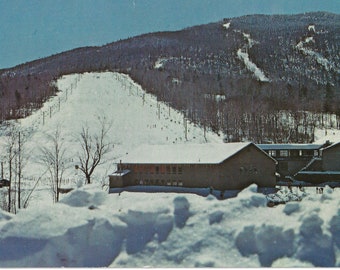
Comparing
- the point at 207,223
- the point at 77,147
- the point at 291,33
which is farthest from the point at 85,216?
the point at 291,33

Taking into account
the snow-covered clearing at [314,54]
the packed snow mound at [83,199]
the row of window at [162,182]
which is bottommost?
the row of window at [162,182]

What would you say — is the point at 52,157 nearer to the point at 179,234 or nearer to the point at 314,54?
the point at 179,234

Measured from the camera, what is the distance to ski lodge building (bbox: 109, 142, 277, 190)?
26453mm

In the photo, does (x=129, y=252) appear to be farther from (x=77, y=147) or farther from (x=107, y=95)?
(x=107, y=95)

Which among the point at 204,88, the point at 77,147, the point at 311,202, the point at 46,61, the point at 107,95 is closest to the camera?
the point at 311,202

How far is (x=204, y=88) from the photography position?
3396 inches

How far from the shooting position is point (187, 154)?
28234mm

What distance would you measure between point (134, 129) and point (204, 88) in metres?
36.8

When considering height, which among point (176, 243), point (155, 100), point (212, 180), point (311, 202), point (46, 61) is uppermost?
point (46, 61)

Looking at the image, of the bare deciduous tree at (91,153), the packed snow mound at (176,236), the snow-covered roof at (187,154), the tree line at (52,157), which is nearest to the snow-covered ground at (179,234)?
the packed snow mound at (176,236)

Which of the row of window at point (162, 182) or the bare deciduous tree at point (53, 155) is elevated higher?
the bare deciduous tree at point (53, 155)

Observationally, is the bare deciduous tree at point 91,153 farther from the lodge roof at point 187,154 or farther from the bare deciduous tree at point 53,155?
the lodge roof at point 187,154

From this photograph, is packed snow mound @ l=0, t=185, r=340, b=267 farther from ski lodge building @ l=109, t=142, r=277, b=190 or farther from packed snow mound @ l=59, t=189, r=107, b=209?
ski lodge building @ l=109, t=142, r=277, b=190

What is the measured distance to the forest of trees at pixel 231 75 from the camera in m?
48.7
